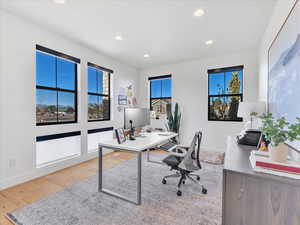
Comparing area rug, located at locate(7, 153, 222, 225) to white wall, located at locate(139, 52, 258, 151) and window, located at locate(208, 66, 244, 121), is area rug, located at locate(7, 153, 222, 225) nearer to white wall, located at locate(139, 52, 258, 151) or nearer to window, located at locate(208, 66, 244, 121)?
white wall, located at locate(139, 52, 258, 151)

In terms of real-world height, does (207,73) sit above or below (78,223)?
above

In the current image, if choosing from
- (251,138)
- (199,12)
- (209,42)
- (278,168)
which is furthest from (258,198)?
(209,42)

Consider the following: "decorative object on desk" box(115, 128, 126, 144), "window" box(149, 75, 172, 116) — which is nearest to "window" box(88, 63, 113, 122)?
"window" box(149, 75, 172, 116)

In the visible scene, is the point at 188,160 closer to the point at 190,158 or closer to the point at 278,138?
the point at 190,158

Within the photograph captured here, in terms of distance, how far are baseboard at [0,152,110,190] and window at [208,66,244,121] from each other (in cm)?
366

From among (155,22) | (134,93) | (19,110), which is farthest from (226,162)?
(134,93)

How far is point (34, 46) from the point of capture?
2549mm

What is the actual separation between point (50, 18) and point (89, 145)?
9.02 feet

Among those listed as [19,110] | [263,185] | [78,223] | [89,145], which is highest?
[19,110]

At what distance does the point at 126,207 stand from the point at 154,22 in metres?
2.83

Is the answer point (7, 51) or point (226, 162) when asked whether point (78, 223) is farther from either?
point (7, 51)

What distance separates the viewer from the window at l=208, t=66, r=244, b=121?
12.7ft

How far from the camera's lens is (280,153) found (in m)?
1.00

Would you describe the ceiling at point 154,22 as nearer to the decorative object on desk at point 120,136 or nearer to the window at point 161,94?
the window at point 161,94
